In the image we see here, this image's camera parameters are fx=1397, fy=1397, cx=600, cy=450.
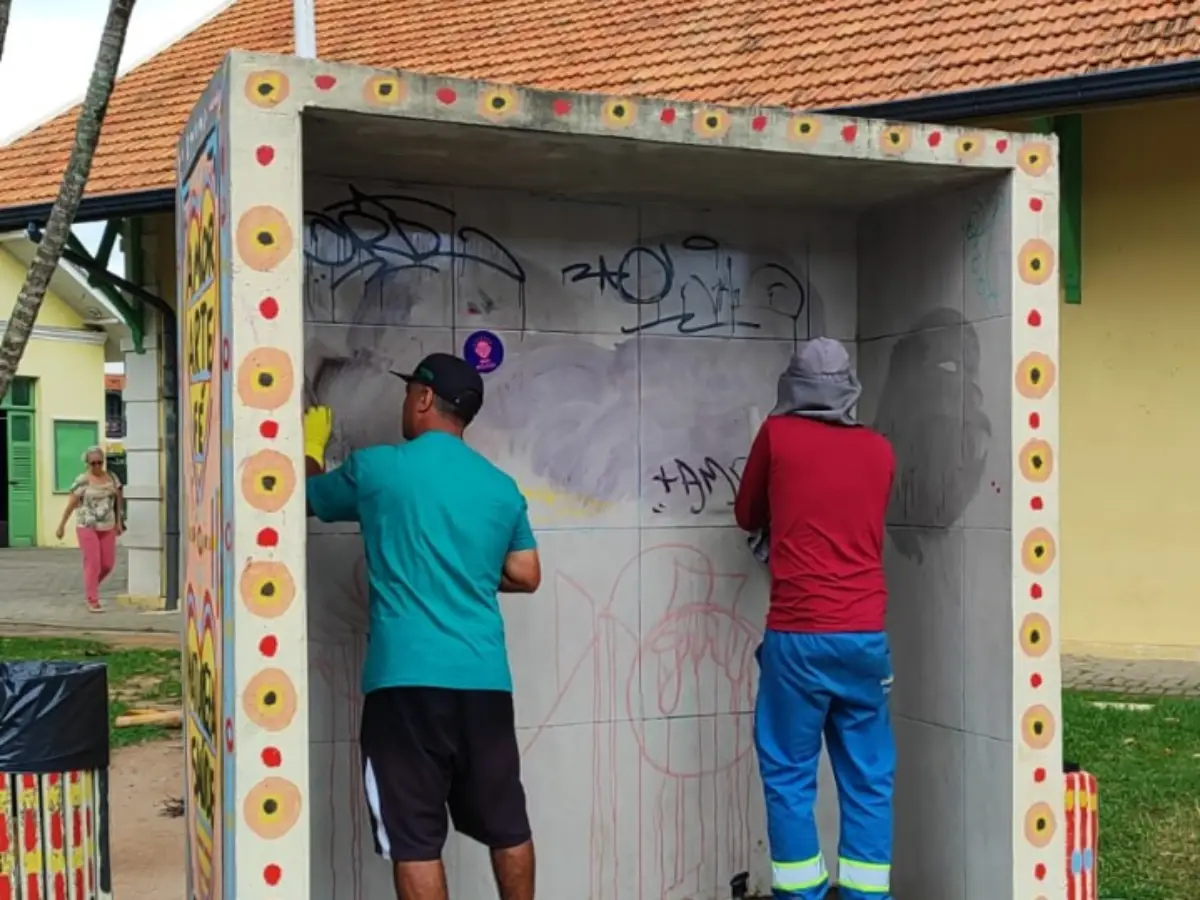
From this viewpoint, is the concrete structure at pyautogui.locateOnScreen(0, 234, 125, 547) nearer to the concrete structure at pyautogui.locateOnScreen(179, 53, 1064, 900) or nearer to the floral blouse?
the floral blouse

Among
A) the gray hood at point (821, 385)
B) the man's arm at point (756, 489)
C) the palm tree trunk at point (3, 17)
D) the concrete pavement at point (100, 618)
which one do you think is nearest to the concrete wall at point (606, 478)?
the man's arm at point (756, 489)

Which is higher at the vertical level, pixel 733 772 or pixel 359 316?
pixel 359 316

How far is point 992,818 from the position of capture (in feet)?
14.0

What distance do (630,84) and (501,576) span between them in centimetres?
814

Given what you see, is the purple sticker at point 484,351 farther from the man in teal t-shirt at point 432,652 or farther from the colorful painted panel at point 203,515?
the colorful painted panel at point 203,515

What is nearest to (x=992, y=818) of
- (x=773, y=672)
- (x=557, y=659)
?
(x=773, y=672)

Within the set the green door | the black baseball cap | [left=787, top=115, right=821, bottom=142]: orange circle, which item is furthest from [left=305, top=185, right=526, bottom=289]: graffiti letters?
the green door

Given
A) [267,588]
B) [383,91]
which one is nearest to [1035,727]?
[267,588]

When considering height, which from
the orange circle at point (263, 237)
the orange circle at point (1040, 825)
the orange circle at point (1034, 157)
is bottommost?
the orange circle at point (1040, 825)

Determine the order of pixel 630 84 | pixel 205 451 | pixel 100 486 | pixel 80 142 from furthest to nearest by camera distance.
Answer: pixel 100 486 < pixel 630 84 < pixel 80 142 < pixel 205 451

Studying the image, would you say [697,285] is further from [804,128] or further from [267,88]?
[267,88]

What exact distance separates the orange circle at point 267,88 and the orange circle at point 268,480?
84 centimetres

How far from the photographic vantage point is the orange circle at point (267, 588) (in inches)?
131

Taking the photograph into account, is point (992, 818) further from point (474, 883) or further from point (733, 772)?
point (474, 883)
